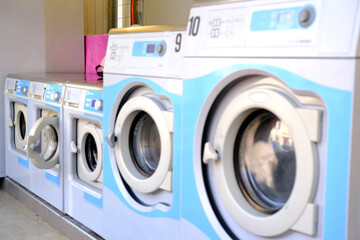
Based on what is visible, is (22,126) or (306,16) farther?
(22,126)

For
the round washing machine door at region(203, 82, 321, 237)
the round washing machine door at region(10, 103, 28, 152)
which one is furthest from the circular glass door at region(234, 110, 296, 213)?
the round washing machine door at region(10, 103, 28, 152)

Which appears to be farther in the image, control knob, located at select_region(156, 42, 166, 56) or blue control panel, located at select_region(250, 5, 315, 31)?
control knob, located at select_region(156, 42, 166, 56)

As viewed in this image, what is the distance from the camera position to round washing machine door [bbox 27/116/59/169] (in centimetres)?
267

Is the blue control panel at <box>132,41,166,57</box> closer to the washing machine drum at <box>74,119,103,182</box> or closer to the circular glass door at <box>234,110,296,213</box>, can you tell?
the circular glass door at <box>234,110,296,213</box>

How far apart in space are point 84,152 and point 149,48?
893 mm

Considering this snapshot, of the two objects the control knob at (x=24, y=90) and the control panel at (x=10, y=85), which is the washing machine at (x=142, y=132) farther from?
the control panel at (x=10, y=85)

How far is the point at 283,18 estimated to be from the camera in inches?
50.4

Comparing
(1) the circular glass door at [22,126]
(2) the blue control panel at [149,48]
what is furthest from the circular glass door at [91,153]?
(1) the circular glass door at [22,126]

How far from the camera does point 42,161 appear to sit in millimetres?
2729

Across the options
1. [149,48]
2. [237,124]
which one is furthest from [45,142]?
[237,124]

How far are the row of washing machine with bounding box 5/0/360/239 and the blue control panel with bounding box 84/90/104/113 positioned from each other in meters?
0.16

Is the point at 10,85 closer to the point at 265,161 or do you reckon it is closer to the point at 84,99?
the point at 84,99

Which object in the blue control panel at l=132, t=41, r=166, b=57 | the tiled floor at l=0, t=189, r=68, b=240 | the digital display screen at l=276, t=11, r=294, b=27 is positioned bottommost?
the tiled floor at l=0, t=189, r=68, b=240

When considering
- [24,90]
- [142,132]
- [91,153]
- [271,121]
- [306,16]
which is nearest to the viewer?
[306,16]
